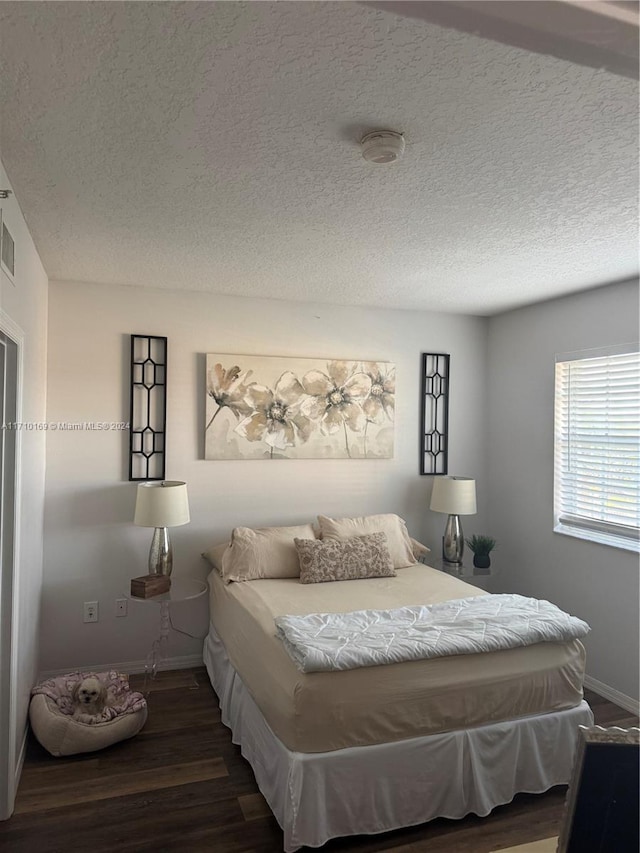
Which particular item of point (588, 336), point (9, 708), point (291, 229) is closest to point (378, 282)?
point (291, 229)

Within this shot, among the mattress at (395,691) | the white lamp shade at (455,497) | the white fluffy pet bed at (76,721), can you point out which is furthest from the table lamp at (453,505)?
Result: the white fluffy pet bed at (76,721)

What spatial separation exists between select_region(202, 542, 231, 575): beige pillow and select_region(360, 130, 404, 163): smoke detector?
2.68 meters

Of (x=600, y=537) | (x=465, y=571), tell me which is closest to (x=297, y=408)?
(x=465, y=571)

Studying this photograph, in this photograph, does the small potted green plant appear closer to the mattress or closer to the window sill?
the window sill

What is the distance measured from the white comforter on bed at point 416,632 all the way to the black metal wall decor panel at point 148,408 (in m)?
1.66

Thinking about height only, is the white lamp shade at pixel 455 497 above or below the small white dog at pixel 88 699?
above

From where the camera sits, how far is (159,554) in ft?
12.1

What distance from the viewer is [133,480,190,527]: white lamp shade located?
353 cm

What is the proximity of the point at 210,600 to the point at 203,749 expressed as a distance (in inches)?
43.3

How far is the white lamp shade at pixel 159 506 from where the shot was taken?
139 inches

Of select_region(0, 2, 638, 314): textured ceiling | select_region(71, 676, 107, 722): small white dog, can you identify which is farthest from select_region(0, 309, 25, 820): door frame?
select_region(0, 2, 638, 314): textured ceiling

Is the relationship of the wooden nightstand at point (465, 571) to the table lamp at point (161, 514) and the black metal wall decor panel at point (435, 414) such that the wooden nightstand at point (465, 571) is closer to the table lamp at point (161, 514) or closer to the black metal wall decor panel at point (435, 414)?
the black metal wall decor panel at point (435, 414)

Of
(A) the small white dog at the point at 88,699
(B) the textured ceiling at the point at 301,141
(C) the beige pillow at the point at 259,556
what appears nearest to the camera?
(B) the textured ceiling at the point at 301,141

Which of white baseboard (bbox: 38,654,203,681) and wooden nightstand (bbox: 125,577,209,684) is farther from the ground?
wooden nightstand (bbox: 125,577,209,684)
